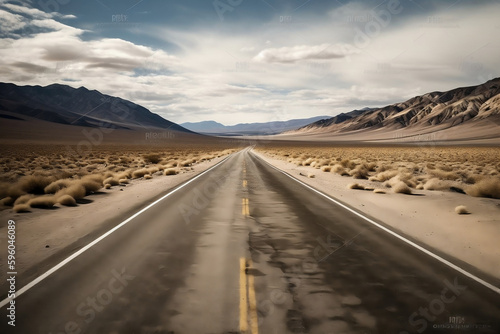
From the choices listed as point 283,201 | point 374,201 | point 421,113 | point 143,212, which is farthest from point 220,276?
point 421,113

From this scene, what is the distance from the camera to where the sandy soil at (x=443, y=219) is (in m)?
7.24

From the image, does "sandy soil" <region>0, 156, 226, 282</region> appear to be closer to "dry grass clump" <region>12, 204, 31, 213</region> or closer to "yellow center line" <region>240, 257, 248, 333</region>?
"dry grass clump" <region>12, 204, 31, 213</region>

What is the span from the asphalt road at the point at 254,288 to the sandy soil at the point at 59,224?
0.92 meters

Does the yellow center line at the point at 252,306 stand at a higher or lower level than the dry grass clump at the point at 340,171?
lower

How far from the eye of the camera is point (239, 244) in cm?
761

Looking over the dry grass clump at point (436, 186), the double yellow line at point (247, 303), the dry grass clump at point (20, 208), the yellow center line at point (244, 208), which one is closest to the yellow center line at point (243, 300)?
the double yellow line at point (247, 303)

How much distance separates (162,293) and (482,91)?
24503 centimetres

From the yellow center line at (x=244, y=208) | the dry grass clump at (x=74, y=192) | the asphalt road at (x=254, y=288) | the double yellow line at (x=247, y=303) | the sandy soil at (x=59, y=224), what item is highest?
the dry grass clump at (x=74, y=192)

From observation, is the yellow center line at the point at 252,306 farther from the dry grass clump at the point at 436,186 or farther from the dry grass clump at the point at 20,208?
the dry grass clump at the point at 436,186

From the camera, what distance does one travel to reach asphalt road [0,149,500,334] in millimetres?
4227

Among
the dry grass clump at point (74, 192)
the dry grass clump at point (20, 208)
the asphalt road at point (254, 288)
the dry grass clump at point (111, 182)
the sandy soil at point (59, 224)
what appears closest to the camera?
the asphalt road at point (254, 288)

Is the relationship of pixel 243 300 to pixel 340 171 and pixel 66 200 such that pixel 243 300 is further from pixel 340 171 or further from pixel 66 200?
pixel 340 171

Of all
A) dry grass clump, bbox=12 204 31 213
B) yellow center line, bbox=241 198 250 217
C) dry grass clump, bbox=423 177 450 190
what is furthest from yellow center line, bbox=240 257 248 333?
dry grass clump, bbox=423 177 450 190

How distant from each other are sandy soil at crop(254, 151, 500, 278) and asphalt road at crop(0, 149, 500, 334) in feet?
3.32
